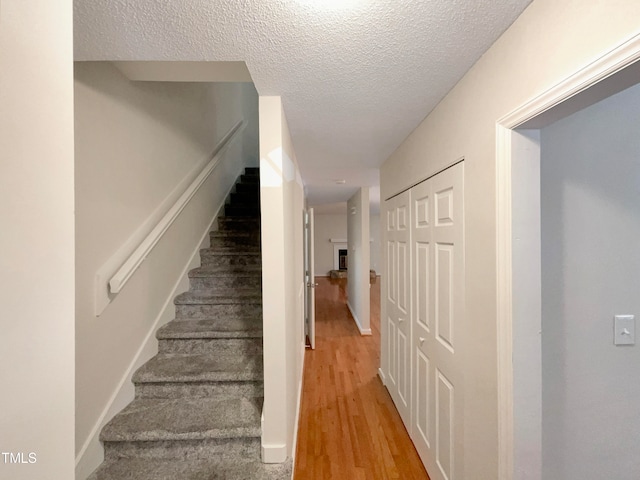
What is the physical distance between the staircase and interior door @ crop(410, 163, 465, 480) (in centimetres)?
86

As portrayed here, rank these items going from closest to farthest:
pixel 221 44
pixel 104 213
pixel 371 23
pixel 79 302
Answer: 1. pixel 371 23
2. pixel 221 44
3. pixel 79 302
4. pixel 104 213

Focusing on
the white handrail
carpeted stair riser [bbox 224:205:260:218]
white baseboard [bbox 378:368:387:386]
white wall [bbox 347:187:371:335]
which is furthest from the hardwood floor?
carpeted stair riser [bbox 224:205:260:218]

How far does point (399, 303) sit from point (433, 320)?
0.66m

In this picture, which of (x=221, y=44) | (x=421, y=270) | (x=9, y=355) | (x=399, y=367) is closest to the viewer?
(x=9, y=355)

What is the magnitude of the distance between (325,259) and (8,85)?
9.17 meters

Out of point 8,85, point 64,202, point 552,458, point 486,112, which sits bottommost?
point 552,458

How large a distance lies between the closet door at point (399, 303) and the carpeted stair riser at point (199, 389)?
1.12 metres

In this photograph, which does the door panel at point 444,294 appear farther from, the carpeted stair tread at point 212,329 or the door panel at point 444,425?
the carpeted stair tread at point 212,329

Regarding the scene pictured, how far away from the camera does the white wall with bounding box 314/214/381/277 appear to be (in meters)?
9.30

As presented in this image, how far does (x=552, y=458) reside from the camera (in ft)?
3.48

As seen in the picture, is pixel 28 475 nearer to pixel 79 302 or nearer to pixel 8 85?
pixel 8 85

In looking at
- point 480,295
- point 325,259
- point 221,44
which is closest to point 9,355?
point 221,44

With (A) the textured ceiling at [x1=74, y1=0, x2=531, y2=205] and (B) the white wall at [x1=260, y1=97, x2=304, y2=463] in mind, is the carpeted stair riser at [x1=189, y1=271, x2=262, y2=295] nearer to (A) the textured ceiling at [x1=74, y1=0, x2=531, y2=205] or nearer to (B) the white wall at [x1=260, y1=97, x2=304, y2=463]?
(B) the white wall at [x1=260, y1=97, x2=304, y2=463]

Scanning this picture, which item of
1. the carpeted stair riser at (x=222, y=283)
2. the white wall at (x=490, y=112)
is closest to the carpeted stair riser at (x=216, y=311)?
the carpeted stair riser at (x=222, y=283)
